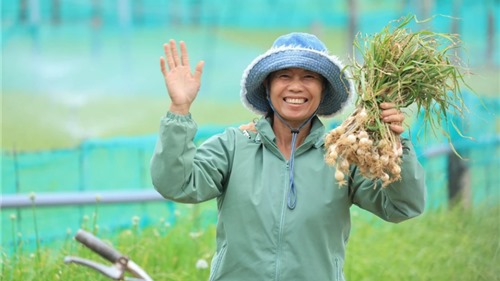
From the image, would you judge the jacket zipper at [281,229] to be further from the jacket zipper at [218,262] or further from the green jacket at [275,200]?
the jacket zipper at [218,262]

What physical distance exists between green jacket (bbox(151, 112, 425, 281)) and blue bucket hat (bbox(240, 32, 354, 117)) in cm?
22

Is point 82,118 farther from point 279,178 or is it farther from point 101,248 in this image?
point 101,248

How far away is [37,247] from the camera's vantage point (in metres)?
4.93

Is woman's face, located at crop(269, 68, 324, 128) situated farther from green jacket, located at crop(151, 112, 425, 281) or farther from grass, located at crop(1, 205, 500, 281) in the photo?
grass, located at crop(1, 205, 500, 281)

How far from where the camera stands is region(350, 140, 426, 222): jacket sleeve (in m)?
3.51

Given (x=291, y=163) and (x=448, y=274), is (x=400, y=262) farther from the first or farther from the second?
(x=291, y=163)

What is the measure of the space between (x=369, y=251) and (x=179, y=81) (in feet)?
11.4

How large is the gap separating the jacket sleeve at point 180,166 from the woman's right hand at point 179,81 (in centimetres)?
4

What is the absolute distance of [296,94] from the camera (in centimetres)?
378

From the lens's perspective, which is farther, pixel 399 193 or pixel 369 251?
pixel 369 251

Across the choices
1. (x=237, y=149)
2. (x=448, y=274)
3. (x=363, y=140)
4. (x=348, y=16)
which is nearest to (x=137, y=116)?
(x=348, y=16)

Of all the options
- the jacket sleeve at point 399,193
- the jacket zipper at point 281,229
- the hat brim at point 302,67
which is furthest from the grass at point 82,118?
the jacket sleeve at point 399,193

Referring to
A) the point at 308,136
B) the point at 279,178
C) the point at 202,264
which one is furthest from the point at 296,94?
the point at 202,264

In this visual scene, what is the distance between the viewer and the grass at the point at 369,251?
194 inches
